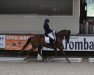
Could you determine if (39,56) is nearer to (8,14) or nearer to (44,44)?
(44,44)

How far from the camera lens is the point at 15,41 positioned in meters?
21.5

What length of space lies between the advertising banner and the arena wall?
685 millimetres

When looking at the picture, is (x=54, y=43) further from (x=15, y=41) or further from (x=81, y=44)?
(x=15, y=41)

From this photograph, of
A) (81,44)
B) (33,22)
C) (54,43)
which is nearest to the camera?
(54,43)

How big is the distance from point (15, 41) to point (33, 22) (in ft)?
5.08

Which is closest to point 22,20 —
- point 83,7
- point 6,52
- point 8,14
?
point 8,14

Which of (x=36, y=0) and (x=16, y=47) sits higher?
(x=36, y=0)

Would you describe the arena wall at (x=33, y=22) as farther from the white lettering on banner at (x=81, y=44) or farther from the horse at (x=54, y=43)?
the horse at (x=54, y=43)

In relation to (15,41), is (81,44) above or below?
below

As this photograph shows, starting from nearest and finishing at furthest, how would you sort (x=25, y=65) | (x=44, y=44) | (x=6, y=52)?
(x=25, y=65) → (x=44, y=44) → (x=6, y=52)

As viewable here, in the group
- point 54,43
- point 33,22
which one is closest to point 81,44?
point 54,43

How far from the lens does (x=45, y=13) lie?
22.2 metres

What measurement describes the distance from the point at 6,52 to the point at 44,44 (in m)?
4.69

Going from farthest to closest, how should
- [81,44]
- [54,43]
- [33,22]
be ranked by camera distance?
1. [33,22]
2. [81,44]
3. [54,43]
